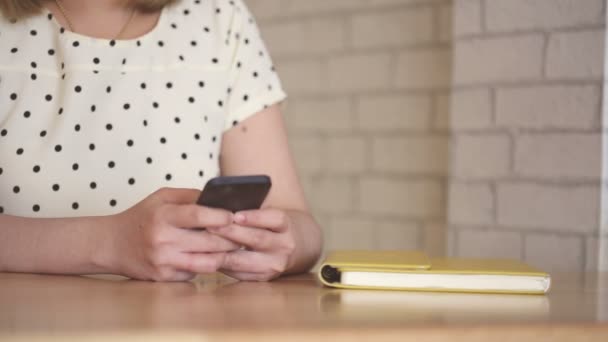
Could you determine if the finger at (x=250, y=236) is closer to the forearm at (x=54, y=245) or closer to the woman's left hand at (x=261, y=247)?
the woman's left hand at (x=261, y=247)

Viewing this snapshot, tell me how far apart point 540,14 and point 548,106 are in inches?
7.6

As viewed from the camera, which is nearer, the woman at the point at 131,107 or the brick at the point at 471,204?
the woman at the point at 131,107

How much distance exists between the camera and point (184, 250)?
1.04 metres

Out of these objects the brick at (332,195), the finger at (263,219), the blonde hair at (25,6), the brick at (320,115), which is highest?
the blonde hair at (25,6)

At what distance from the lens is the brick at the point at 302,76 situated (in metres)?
2.56

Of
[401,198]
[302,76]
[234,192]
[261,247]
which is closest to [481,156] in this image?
[401,198]

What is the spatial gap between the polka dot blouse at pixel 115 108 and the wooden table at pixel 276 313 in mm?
336

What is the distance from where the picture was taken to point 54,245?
112 cm

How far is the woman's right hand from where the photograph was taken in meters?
1.02

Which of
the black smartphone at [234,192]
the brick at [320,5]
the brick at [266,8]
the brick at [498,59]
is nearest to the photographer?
the black smartphone at [234,192]

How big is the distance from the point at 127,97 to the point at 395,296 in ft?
2.25

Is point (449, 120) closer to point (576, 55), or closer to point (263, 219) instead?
point (576, 55)

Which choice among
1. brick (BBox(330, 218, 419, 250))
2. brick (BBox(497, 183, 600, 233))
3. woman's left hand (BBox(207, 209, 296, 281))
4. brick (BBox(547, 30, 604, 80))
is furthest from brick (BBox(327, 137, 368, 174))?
woman's left hand (BBox(207, 209, 296, 281))

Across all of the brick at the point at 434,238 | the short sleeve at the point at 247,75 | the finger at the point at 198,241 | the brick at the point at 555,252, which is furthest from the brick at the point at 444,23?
the finger at the point at 198,241
